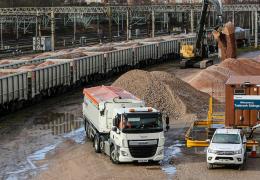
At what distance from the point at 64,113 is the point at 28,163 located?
1435cm

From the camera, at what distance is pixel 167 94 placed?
1518 inches

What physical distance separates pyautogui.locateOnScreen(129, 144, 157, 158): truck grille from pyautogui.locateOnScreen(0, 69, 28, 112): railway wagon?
1587 cm

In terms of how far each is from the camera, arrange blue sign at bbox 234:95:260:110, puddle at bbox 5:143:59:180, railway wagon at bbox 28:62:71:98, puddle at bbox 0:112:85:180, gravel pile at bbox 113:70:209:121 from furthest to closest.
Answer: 1. railway wagon at bbox 28:62:71:98
2. gravel pile at bbox 113:70:209:121
3. blue sign at bbox 234:95:260:110
4. puddle at bbox 0:112:85:180
5. puddle at bbox 5:143:59:180

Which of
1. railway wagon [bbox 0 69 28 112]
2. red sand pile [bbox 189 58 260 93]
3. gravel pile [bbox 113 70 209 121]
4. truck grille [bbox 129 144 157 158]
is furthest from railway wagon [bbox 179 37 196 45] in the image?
truck grille [bbox 129 144 157 158]

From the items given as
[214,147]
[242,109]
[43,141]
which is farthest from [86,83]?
[214,147]

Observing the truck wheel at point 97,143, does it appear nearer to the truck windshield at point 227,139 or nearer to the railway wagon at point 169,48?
the truck windshield at point 227,139

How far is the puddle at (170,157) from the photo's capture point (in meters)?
25.4

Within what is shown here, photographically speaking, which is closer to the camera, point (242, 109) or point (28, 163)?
point (28, 163)

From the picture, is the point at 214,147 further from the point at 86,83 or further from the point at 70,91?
the point at 86,83

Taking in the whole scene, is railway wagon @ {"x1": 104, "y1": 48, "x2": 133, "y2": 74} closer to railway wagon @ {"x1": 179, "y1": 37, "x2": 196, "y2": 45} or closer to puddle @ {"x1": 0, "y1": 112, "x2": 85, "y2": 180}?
railway wagon @ {"x1": 179, "y1": 37, "x2": 196, "y2": 45}

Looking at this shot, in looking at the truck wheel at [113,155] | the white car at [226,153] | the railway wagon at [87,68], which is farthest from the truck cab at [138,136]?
the railway wagon at [87,68]

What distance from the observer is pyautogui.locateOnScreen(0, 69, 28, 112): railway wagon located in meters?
39.1

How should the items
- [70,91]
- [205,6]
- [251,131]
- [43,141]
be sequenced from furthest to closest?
[205,6], [70,91], [43,141], [251,131]

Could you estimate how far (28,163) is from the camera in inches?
1077
